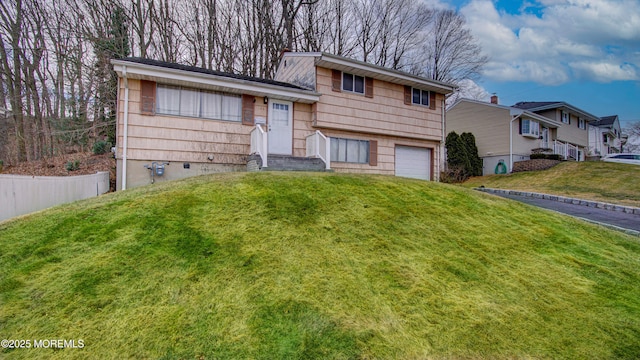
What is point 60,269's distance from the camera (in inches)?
140

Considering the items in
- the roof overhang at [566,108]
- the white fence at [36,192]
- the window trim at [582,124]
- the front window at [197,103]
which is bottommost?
the white fence at [36,192]

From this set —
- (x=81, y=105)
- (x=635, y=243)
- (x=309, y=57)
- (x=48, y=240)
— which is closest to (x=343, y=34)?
(x=309, y=57)

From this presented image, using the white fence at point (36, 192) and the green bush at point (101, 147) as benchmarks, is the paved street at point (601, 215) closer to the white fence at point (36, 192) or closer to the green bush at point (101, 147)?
the white fence at point (36, 192)

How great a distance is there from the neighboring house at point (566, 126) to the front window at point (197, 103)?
78.8ft

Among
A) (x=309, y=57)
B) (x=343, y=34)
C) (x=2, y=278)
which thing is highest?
(x=343, y=34)

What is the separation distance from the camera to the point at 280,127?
11367 mm

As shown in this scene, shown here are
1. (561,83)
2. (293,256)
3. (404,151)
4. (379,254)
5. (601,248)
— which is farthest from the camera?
(561,83)

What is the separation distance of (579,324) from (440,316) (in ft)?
5.24

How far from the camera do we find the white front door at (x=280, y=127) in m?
11.2

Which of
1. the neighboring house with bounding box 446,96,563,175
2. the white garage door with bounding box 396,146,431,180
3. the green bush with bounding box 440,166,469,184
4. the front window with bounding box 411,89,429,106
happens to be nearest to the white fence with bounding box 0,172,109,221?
the white garage door with bounding box 396,146,431,180

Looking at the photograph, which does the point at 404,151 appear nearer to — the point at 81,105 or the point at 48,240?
the point at 48,240

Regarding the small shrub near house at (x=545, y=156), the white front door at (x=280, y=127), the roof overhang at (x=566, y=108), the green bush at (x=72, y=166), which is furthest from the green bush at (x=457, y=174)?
the green bush at (x=72, y=166)

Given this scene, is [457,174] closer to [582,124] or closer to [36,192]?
[582,124]

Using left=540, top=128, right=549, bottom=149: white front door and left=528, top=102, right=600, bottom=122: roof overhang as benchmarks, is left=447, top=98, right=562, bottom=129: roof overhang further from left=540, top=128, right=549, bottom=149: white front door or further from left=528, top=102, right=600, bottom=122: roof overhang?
left=528, top=102, right=600, bottom=122: roof overhang
